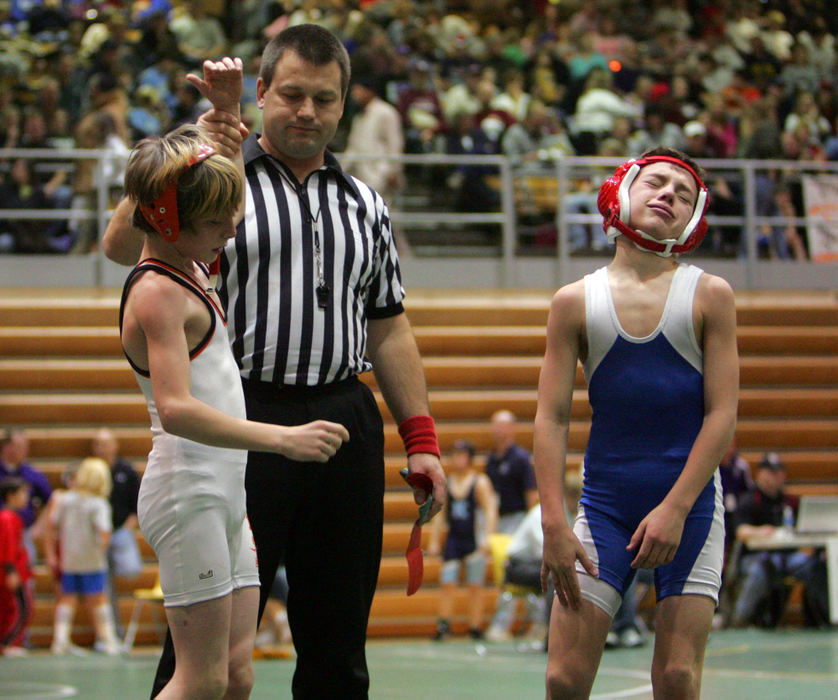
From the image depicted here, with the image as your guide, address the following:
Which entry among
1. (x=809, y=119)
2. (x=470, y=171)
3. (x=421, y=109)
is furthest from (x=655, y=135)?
(x=421, y=109)

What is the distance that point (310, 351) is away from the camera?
3.36 metres

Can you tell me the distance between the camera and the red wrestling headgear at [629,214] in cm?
339

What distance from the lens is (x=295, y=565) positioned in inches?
135

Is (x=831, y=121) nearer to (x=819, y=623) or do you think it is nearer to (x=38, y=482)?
(x=819, y=623)

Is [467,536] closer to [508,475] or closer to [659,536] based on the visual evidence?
[508,475]

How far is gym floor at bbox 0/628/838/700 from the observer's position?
7.28 meters

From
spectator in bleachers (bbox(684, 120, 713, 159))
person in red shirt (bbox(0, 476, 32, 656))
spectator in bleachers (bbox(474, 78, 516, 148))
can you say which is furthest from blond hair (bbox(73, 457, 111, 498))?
spectator in bleachers (bbox(684, 120, 713, 159))

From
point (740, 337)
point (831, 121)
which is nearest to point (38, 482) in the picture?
point (740, 337)

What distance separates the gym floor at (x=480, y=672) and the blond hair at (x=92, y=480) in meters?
1.17

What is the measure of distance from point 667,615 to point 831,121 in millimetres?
14183

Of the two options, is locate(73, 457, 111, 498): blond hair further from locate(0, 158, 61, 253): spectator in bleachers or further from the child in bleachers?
locate(0, 158, 61, 253): spectator in bleachers

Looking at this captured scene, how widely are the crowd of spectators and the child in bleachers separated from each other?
3615 millimetres

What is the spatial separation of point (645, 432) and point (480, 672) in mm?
5304

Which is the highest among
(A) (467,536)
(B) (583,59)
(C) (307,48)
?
(B) (583,59)
